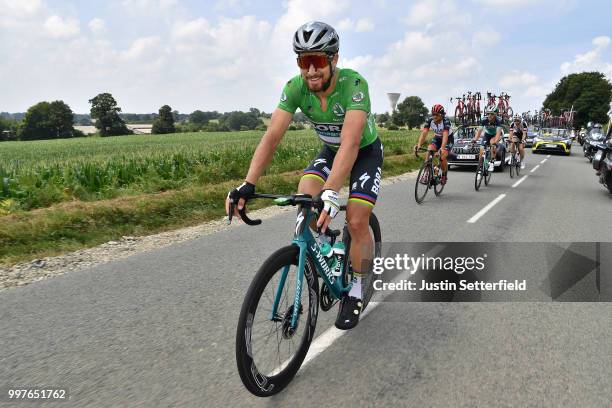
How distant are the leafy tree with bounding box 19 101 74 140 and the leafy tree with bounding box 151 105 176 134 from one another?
15.7 metres

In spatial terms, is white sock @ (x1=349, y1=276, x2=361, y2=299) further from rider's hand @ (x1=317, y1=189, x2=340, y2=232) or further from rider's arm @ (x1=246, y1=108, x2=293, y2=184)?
rider's arm @ (x1=246, y1=108, x2=293, y2=184)

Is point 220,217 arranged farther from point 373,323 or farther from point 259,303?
point 259,303

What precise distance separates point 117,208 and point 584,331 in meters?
6.79

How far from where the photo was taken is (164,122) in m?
85.4

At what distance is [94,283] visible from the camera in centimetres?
458

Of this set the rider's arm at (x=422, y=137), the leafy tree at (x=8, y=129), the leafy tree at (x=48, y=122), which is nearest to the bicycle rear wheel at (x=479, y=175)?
the rider's arm at (x=422, y=137)

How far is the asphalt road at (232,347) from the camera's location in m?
2.62

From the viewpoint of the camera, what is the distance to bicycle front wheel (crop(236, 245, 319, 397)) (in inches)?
94.7

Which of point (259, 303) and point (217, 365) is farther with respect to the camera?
point (217, 365)

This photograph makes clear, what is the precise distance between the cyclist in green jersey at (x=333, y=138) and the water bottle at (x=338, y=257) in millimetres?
206

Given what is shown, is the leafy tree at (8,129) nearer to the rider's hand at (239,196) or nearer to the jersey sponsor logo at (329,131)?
the jersey sponsor logo at (329,131)

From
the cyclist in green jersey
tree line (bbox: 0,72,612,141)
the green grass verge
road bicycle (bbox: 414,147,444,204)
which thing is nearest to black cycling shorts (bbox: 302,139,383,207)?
the cyclist in green jersey

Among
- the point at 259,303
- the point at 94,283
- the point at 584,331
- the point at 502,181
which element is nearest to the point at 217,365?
the point at 259,303

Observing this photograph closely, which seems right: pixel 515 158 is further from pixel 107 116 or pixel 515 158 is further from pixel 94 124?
pixel 94 124
